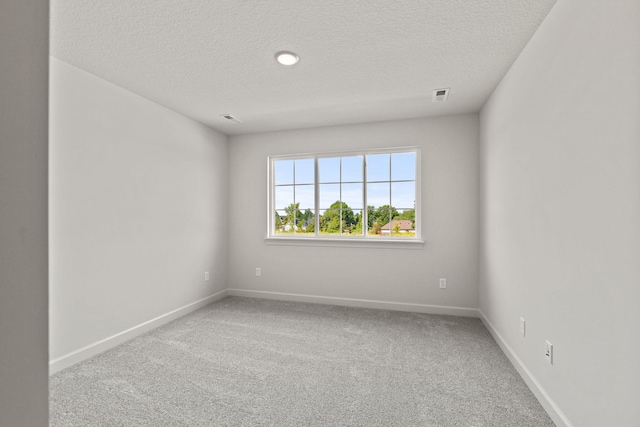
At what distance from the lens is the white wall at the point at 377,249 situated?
3518 millimetres

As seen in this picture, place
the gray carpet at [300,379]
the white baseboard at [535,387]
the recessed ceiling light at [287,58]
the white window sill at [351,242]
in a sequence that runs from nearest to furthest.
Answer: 1. the white baseboard at [535,387]
2. the gray carpet at [300,379]
3. the recessed ceiling light at [287,58]
4. the white window sill at [351,242]

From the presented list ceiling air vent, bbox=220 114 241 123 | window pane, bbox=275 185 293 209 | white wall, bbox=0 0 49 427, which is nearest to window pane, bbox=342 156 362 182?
window pane, bbox=275 185 293 209

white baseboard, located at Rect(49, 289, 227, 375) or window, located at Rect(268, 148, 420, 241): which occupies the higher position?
window, located at Rect(268, 148, 420, 241)

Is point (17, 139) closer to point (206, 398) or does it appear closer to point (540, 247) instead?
point (206, 398)

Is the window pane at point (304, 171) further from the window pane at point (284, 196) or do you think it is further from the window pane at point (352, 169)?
the window pane at point (352, 169)

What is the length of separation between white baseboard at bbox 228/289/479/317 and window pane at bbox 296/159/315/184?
60.4 inches

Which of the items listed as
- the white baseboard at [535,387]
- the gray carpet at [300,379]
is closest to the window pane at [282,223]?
the gray carpet at [300,379]

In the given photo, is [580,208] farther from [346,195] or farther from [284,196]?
[284,196]

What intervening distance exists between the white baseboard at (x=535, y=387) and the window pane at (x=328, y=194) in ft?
7.45

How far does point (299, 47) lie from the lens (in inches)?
83.3

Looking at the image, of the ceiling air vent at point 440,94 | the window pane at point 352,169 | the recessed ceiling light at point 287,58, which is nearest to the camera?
the recessed ceiling light at point 287,58

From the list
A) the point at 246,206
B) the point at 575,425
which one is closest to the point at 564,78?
the point at 575,425

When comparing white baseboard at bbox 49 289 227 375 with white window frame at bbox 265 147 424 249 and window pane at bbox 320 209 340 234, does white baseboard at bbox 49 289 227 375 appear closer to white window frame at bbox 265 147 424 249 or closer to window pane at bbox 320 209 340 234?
white window frame at bbox 265 147 424 249

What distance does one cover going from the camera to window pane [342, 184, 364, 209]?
3955 millimetres
